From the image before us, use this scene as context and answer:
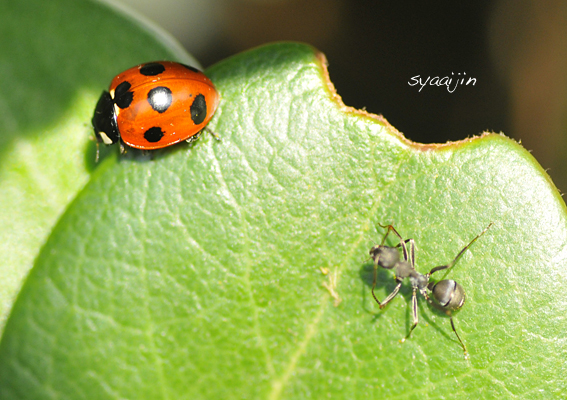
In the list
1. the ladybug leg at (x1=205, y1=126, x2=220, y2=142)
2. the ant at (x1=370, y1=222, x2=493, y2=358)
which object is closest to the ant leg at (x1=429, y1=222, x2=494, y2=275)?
the ant at (x1=370, y1=222, x2=493, y2=358)

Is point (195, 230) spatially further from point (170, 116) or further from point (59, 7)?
point (59, 7)

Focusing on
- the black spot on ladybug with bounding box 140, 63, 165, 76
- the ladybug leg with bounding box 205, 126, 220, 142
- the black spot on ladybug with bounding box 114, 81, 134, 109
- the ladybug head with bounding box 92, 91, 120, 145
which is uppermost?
the black spot on ladybug with bounding box 140, 63, 165, 76

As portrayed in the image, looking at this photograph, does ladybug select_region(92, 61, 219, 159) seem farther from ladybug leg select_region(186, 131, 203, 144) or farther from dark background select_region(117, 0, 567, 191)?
dark background select_region(117, 0, 567, 191)

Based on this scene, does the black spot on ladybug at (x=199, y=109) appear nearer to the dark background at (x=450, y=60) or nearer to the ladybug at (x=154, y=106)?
the ladybug at (x=154, y=106)

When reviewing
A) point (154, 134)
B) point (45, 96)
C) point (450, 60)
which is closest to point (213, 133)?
point (154, 134)

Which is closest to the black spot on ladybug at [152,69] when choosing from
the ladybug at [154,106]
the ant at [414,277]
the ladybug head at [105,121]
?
the ladybug at [154,106]
